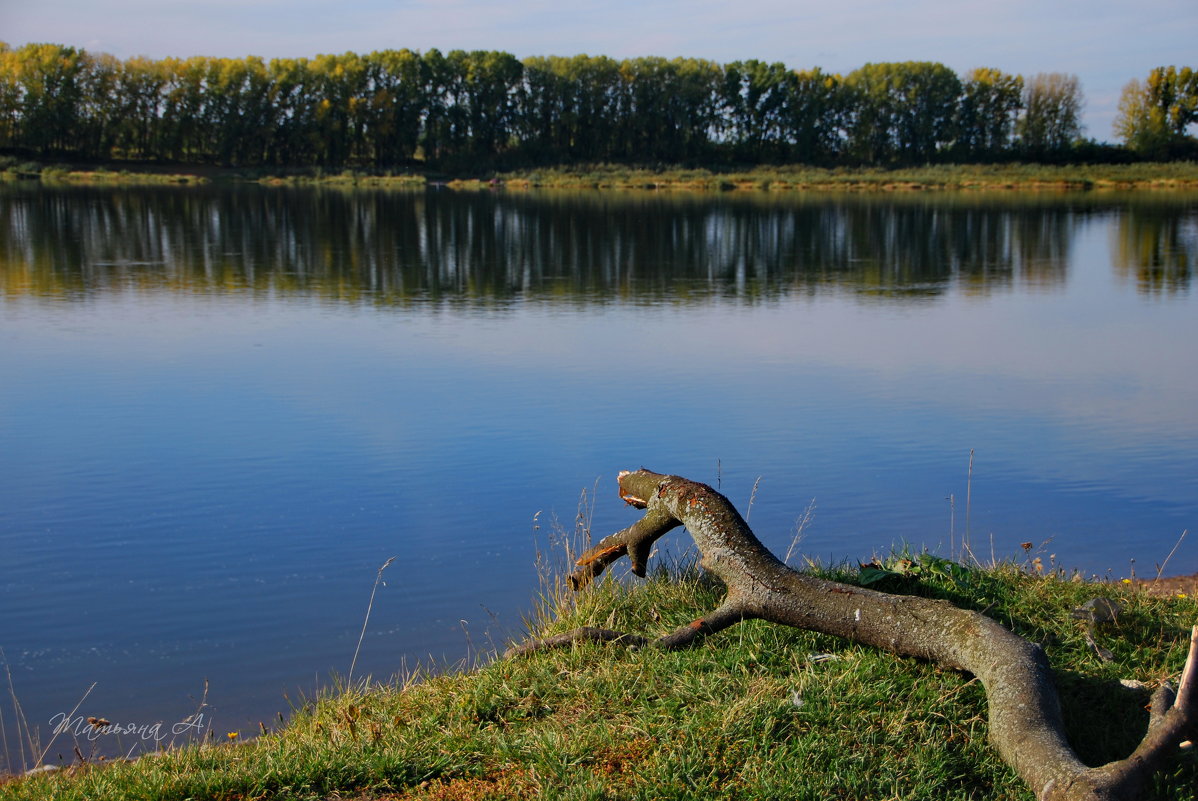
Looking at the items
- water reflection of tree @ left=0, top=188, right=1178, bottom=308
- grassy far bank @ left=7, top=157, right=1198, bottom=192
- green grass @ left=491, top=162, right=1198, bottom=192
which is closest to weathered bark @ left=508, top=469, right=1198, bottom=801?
water reflection of tree @ left=0, top=188, right=1178, bottom=308

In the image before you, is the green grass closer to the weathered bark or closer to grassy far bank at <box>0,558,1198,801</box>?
the weathered bark

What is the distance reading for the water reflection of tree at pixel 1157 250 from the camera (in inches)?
1030

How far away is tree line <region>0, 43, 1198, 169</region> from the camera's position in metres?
86.8

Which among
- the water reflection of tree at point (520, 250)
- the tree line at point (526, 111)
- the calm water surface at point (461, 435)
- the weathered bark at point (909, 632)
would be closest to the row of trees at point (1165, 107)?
the tree line at point (526, 111)

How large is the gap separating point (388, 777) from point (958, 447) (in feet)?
27.7

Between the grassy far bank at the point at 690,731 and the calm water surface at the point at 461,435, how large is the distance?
1.65 meters

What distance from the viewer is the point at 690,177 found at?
84.2 m

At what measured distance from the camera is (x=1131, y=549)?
8617 millimetres

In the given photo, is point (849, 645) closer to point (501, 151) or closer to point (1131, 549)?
point (1131, 549)

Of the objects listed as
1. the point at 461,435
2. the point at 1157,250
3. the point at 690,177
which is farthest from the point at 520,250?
the point at 690,177

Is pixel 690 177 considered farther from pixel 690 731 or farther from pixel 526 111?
pixel 690 731

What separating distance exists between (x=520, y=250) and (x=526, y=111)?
67766 mm

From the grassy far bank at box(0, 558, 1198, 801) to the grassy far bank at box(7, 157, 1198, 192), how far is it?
7560 cm

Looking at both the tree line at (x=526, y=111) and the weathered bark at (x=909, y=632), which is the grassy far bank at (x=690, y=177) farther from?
the weathered bark at (x=909, y=632)
